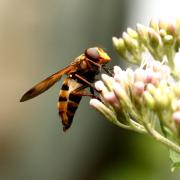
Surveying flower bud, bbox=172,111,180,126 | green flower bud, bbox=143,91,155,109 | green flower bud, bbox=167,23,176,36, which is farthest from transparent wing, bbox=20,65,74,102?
flower bud, bbox=172,111,180,126

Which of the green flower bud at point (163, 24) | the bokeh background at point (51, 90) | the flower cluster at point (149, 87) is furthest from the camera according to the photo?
the bokeh background at point (51, 90)

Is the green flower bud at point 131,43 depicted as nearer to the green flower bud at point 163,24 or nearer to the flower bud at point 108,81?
the green flower bud at point 163,24

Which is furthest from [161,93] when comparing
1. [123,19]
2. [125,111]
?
[123,19]

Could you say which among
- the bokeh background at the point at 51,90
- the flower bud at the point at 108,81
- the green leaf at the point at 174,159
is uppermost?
the bokeh background at the point at 51,90

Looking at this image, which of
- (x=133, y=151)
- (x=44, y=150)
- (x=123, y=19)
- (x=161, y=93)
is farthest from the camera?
(x=123, y=19)

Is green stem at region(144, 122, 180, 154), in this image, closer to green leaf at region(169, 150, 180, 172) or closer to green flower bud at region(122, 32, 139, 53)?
green leaf at region(169, 150, 180, 172)

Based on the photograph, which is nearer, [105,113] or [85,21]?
[105,113]

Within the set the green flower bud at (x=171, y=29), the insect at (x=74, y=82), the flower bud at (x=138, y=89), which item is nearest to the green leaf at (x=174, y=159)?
the flower bud at (x=138, y=89)

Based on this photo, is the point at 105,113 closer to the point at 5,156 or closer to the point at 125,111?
the point at 125,111

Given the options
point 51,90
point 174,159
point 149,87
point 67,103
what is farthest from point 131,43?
point 51,90
